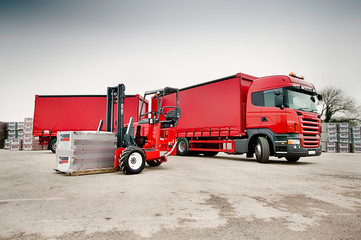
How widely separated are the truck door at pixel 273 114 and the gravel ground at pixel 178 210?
393 centimetres

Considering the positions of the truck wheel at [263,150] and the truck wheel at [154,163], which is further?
the truck wheel at [263,150]

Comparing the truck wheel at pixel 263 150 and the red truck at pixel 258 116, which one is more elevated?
the red truck at pixel 258 116

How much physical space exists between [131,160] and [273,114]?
585cm

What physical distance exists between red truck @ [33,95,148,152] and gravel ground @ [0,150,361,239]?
10.5 metres

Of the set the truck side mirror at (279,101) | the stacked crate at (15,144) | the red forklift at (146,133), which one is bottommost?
the stacked crate at (15,144)

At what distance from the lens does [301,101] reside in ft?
30.6

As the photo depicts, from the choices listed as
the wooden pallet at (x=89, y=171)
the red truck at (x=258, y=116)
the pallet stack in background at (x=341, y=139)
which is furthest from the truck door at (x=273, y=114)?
the pallet stack in background at (x=341, y=139)

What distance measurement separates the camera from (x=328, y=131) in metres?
22.3

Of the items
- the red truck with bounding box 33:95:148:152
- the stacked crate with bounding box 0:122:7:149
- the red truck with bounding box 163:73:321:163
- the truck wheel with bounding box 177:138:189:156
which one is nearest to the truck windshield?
the red truck with bounding box 163:73:321:163

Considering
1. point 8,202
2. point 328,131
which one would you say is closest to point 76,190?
point 8,202

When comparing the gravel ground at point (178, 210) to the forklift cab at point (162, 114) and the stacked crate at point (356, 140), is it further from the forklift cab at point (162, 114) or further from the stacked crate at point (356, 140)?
the stacked crate at point (356, 140)

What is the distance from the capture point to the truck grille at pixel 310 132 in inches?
351

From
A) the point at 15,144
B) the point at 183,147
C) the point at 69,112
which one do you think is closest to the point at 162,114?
the point at 183,147

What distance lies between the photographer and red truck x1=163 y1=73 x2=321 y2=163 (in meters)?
8.95
